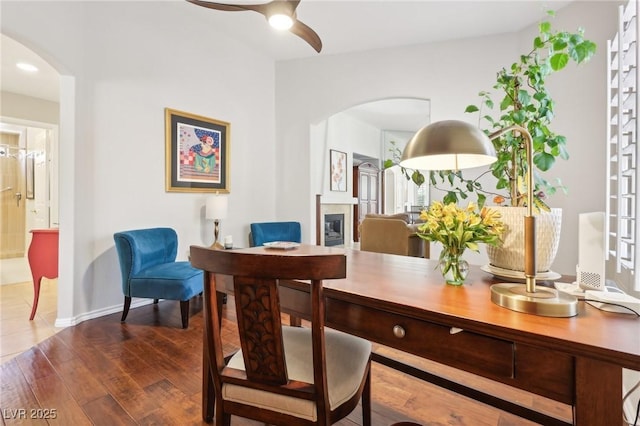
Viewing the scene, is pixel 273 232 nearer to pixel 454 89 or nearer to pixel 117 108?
pixel 117 108

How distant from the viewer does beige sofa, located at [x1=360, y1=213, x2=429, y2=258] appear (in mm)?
3900

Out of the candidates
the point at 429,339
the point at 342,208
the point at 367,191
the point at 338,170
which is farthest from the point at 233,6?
the point at 367,191

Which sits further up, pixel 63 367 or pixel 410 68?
pixel 410 68

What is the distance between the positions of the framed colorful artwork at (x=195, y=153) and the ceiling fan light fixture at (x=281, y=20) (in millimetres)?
1778

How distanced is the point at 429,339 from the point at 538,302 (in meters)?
0.30

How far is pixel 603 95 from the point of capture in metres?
2.56

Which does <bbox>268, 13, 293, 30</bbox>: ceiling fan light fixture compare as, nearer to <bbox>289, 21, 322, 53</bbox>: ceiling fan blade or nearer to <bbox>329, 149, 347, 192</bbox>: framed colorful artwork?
<bbox>289, 21, 322, 53</bbox>: ceiling fan blade

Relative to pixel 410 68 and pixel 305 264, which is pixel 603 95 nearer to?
pixel 410 68

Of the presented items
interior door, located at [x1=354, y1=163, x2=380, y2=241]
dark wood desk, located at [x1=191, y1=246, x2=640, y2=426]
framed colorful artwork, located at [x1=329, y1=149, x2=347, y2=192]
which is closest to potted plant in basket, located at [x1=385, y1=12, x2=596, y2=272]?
dark wood desk, located at [x1=191, y1=246, x2=640, y2=426]

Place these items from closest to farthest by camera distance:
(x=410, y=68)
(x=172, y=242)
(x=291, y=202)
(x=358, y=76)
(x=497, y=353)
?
(x=497, y=353) < (x=172, y=242) < (x=410, y=68) < (x=358, y=76) < (x=291, y=202)

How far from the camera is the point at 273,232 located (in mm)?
4078

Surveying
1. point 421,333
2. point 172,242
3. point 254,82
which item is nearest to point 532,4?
point 254,82

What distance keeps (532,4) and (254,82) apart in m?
3.21

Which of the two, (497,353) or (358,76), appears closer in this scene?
(497,353)
